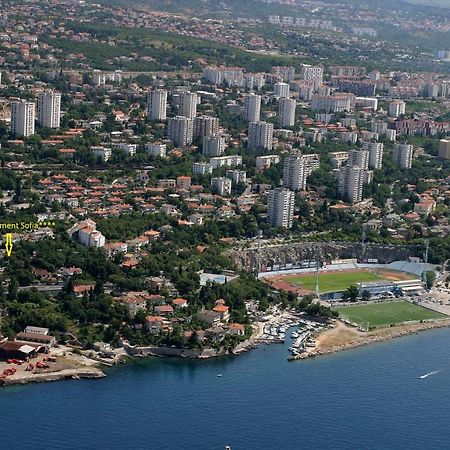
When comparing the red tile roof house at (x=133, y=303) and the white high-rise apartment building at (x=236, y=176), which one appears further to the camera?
the white high-rise apartment building at (x=236, y=176)

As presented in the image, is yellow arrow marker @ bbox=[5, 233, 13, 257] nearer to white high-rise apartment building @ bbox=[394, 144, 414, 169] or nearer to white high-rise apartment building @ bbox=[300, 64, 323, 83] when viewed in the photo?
white high-rise apartment building @ bbox=[394, 144, 414, 169]

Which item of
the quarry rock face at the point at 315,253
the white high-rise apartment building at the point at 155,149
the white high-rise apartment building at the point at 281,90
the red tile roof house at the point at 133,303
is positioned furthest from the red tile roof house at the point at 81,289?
the white high-rise apartment building at the point at 281,90

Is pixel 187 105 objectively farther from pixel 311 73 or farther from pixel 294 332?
pixel 294 332

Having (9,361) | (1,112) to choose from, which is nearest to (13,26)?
(1,112)

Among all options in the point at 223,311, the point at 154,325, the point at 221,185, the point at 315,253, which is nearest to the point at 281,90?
the point at 221,185

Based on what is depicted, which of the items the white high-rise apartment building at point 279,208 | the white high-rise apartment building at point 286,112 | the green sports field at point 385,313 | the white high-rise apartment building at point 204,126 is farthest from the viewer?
the white high-rise apartment building at point 286,112

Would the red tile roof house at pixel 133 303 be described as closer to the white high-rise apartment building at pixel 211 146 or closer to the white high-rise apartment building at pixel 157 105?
the white high-rise apartment building at pixel 211 146
